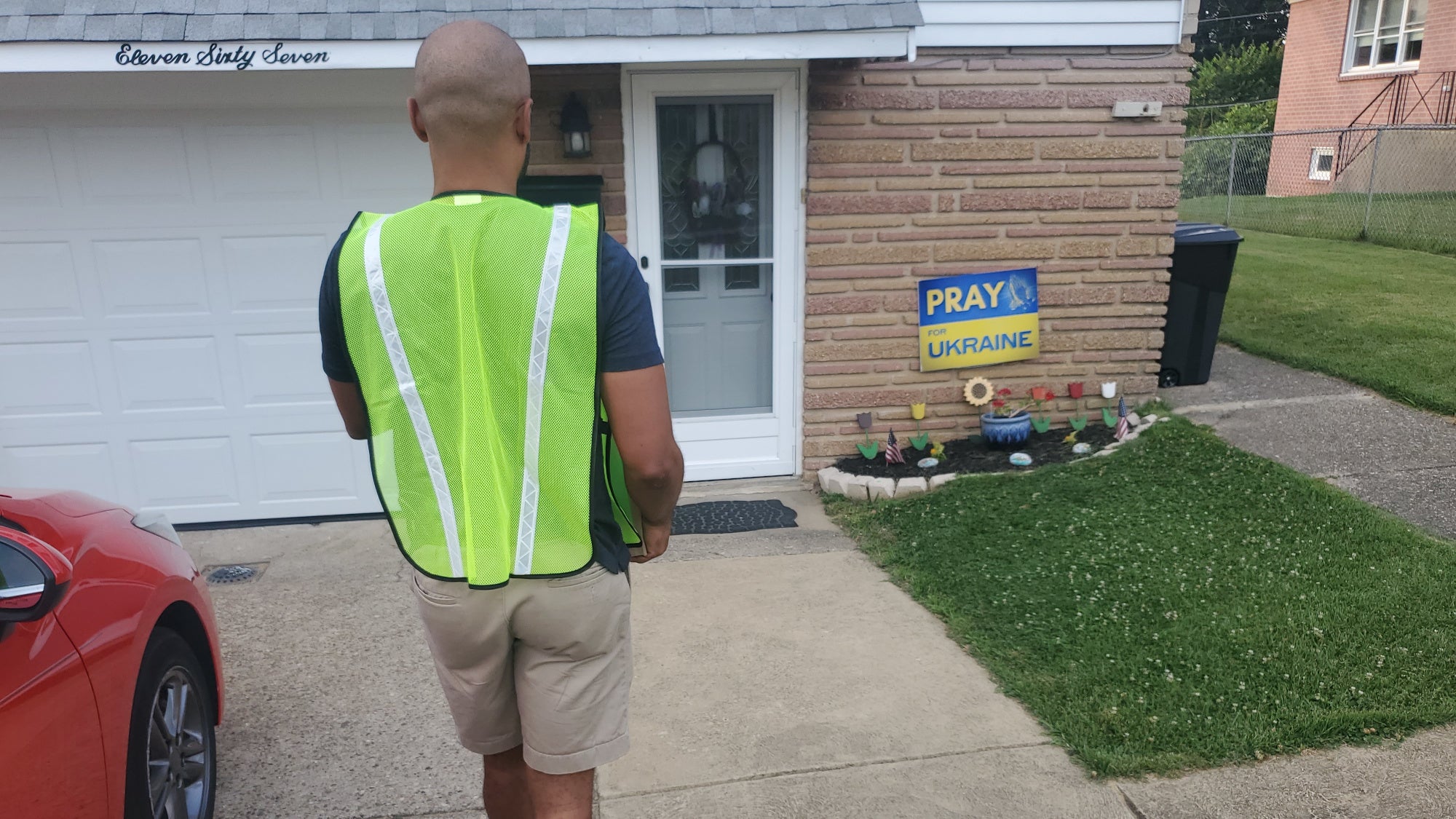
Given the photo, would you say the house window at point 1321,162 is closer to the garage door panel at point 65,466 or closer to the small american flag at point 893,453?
the small american flag at point 893,453

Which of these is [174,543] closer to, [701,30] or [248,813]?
[248,813]

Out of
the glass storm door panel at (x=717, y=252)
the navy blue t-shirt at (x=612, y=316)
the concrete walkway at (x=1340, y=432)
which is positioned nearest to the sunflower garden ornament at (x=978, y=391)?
the glass storm door panel at (x=717, y=252)

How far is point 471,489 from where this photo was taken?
6.07 ft

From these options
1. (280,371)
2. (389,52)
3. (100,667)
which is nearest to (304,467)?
(280,371)

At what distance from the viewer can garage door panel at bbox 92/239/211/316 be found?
18.2ft

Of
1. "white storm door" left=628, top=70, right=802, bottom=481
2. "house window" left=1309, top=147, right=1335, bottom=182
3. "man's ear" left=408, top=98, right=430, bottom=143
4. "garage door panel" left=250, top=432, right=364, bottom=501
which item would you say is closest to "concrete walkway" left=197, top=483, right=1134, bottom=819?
"garage door panel" left=250, top=432, right=364, bottom=501

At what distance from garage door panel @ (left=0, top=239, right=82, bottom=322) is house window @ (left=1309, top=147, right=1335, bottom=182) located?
21.1 metres

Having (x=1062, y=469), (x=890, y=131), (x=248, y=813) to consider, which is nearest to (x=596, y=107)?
(x=890, y=131)

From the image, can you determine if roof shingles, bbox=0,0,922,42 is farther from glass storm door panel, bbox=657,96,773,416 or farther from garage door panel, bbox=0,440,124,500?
garage door panel, bbox=0,440,124,500

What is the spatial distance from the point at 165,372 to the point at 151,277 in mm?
525

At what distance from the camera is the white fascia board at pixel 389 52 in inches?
189

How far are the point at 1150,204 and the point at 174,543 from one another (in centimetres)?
568

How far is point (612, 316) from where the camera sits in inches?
70.5

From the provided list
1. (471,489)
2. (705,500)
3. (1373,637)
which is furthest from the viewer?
(705,500)
